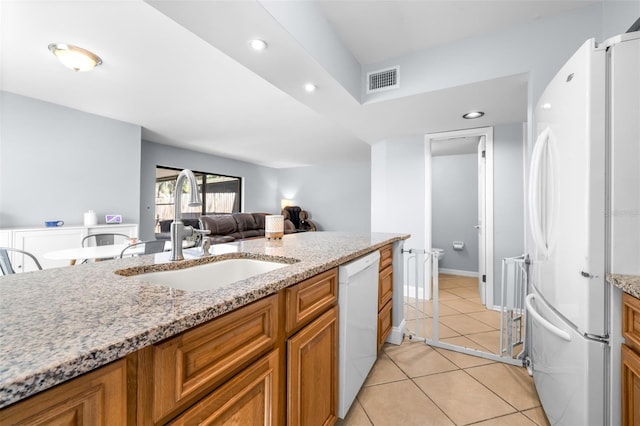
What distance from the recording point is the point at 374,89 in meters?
2.40

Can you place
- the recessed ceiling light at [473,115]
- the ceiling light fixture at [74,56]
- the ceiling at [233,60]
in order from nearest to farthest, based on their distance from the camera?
the ceiling at [233,60]
the ceiling light fixture at [74,56]
the recessed ceiling light at [473,115]

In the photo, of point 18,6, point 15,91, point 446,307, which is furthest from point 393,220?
point 15,91

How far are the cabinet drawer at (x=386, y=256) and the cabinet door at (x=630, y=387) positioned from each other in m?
1.20

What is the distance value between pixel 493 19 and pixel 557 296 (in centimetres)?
177

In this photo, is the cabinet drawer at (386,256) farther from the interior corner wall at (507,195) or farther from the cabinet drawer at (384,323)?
the interior corner wall at (507,195)

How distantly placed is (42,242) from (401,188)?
4.34 meters

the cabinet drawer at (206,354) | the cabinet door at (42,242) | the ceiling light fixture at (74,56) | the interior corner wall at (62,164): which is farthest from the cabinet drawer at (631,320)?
the interior corner wall at (62,164)

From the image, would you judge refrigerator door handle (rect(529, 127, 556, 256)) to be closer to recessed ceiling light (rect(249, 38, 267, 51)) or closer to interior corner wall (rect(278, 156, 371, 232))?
recessed ceiling light (rect(249, 38, 267, 51))

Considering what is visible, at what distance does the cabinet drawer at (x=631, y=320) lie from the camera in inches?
36.2

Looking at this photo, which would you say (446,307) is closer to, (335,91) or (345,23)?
(335,91)

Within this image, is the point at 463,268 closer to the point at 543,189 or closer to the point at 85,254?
the point at 543,189

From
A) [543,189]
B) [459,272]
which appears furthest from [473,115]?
[459,272]

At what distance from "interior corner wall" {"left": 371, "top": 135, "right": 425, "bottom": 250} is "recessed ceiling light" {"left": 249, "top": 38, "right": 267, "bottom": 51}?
256 cm

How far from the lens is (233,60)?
91.5 inches
